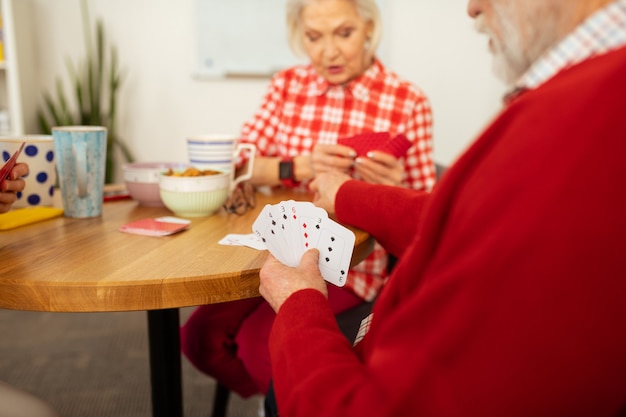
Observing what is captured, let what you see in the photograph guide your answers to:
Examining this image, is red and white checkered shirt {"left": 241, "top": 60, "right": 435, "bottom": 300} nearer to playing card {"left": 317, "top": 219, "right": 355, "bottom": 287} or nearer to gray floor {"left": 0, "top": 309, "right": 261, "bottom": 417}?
playing card {"left": 317, "top": 219, "right": 355, "bottom": 287}

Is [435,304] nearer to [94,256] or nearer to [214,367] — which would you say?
[94,256]

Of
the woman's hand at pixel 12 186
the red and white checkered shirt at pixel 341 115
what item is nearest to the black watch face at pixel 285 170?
the red and white checkered shirt at pixel 341 115

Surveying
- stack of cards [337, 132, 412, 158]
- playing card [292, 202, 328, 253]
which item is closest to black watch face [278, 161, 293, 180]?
stack of cards [337, 132, 412, 158]

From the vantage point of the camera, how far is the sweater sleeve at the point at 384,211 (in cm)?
111

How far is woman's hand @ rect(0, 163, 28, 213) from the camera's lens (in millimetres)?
1081

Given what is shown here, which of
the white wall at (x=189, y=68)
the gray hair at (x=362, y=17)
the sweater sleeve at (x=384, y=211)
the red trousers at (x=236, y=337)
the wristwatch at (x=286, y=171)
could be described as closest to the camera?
the sweater sleeve at (x=384, y=211)

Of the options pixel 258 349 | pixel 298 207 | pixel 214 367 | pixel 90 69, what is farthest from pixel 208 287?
pixel 90 69

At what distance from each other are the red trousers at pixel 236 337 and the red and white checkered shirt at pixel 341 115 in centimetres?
43

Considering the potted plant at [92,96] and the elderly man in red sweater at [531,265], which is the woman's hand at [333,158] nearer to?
the elderly man in red sweater at [531,265]

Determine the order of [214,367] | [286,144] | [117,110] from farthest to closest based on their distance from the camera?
[117,110] < [286,144] < [214,367]

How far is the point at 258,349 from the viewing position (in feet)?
4.38

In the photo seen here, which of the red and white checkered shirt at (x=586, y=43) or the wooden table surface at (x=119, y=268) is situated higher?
the red and white checkered shirt at (x=586, y=43)

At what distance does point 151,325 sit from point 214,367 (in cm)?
33

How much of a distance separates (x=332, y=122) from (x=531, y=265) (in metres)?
1.35
